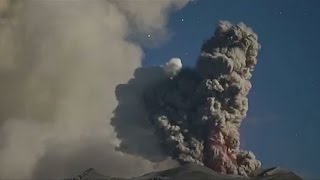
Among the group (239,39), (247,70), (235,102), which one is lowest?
(235,102)

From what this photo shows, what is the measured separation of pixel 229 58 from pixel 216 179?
17683 millimetres

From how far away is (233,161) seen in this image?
1695 inches

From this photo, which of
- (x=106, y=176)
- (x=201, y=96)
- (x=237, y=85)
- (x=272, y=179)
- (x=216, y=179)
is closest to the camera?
(x=237, y=85)

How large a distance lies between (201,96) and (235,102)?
133 inches

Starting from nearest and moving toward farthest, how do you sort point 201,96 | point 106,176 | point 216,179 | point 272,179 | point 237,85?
point 237,85
point 201,96
point 216,179
point 106,176
point 272,179

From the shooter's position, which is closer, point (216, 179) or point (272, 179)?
point (216, 179)

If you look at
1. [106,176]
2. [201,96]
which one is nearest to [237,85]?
[201,96]

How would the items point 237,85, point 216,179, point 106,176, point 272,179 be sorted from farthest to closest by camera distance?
point 272,179 → point 106,176 → point 216,179 → point 237,85

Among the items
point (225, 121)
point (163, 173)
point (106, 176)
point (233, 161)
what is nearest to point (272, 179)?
point (163, 173)

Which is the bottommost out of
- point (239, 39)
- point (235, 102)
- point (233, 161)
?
point (233, 161)

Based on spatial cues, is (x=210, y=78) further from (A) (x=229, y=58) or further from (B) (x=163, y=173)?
(B) (x=163, y=173)

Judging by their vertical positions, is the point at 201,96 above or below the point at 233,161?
above

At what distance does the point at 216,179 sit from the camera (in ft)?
170

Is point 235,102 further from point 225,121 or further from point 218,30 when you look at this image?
point 218,30
